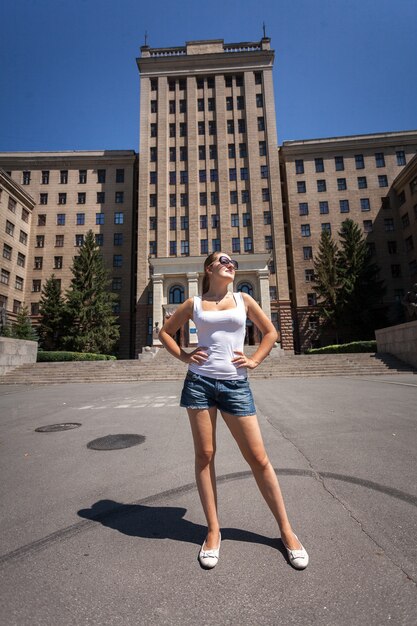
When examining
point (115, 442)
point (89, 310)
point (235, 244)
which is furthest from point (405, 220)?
point (115, 442)

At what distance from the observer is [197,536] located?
92.4 inches

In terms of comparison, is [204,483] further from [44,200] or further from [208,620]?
[44,200]

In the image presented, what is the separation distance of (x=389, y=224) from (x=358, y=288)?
44.3 feet

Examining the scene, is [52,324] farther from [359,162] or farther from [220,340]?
[359,162]

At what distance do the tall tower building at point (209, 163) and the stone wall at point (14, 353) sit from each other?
1636 cm

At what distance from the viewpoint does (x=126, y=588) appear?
5.91 ft

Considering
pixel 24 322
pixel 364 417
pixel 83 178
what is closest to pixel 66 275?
pixel 24 322

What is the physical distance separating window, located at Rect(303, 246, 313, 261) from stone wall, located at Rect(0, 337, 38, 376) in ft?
112

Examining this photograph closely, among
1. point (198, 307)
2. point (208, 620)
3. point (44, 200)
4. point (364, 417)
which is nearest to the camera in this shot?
point (208, 620)

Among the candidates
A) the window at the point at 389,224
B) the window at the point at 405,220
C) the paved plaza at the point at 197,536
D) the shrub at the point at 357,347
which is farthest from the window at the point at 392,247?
the paved plaza at the point at 197,536

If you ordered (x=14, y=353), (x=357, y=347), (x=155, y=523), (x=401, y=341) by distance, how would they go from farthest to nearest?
(x=357, y=347), (x=14, y=353), (x=401, y=341), (x=155, y=523)

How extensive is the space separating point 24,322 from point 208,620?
128 feet

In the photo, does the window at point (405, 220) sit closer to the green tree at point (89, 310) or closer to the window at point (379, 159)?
the window at point (379, 159)

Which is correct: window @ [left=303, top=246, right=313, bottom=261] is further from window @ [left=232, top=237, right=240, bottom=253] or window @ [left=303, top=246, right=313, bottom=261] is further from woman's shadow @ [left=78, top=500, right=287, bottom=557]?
woman's shadow @ [left=78, top=500, right=287, bottom=557]
